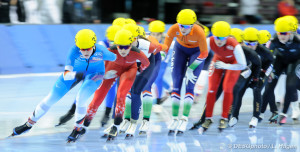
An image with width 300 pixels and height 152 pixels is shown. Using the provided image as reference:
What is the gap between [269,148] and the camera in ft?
21.7

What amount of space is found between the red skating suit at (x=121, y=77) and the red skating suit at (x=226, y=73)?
1.15 metres

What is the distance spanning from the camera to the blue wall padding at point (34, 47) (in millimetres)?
12773

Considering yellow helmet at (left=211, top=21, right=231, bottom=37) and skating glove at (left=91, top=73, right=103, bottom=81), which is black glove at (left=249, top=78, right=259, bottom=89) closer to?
yellow helmet at (left=211, top=21, right=231, bottom=37)

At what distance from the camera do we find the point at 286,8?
51.0 feet

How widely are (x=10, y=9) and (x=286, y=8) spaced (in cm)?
802

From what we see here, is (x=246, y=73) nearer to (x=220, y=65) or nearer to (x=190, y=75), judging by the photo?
(x=220, y=65)

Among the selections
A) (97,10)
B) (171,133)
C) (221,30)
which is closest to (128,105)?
(171,133)

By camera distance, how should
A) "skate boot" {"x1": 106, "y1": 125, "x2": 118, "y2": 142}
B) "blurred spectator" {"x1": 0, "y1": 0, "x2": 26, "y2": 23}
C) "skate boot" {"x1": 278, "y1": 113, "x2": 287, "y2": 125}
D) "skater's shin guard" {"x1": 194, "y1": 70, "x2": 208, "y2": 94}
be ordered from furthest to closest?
"blurred spectator" {"x1": 0, "y1": 0, "x2": 26, "y2": 23} → "skater's shin guard" {"x1": 194, "y1": 70, "x2": 208, "y2": 94} → "skate boot" {"x1": 278, "y1": 113, "x2": 287, "y2": 125} → "skate boot" {"x1": 106, "y1": 125, "x2": 118, "y2": 142}

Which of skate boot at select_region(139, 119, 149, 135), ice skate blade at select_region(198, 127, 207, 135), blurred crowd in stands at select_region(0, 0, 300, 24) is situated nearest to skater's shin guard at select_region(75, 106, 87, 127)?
skate boot at select_region(139, 119, 149, 135)

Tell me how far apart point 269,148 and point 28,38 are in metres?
8.04

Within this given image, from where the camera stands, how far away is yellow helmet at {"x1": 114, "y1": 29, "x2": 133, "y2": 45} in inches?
263

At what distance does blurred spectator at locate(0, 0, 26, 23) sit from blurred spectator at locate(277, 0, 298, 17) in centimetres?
757

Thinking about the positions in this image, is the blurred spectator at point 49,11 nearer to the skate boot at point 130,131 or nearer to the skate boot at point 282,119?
the skate boot at point 130,131

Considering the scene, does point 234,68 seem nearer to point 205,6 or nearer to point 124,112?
point 124,112
